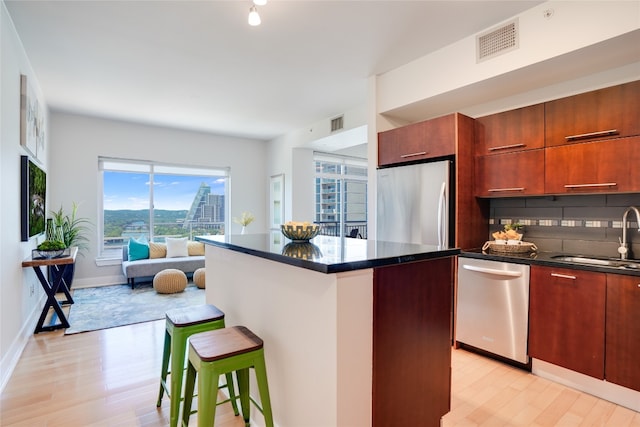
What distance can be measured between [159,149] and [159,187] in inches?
28.4

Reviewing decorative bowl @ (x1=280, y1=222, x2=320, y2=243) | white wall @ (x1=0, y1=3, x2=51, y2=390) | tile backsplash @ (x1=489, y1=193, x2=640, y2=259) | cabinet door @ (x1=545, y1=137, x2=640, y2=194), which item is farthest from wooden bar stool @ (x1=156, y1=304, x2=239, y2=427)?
tile backsplash @ (x1=489, y1=193, x2=640, y2=259)

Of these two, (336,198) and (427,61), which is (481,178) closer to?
(427,61)

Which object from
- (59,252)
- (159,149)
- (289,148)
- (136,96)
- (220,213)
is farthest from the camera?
(220,213)

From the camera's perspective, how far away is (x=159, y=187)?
6.37 m

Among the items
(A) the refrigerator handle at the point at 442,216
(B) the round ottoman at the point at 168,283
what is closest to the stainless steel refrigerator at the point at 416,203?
(A) the refrigerator handle at the point at 442,216

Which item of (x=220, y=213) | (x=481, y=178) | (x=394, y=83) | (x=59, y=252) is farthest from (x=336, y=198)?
(x=59, y=252)

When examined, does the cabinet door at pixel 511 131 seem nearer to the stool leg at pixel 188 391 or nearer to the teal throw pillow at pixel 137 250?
the stool leg at pixel 188 391

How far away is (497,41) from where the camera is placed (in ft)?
8.80

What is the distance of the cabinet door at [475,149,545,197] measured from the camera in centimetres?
271

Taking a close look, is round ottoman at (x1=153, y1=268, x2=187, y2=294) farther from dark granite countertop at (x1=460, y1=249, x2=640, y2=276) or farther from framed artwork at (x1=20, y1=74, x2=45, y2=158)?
dark granite countertop at (x1=460, y1=249, x2=640, y2=276)

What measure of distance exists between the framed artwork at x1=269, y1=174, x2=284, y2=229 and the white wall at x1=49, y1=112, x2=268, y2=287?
1.05 m

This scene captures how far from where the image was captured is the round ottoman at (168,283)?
487 cm

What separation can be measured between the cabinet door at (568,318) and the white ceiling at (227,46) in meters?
2.00

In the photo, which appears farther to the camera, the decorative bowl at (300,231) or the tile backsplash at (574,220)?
the tile backsplash at (574,220)
